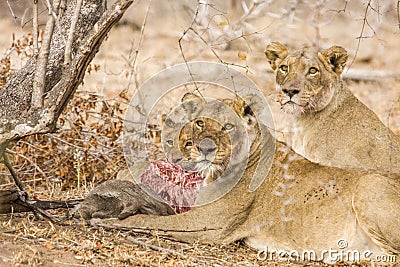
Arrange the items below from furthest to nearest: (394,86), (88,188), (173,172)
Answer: (394,86)
(88,188)
(173,172)

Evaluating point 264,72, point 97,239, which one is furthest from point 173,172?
point 264,72

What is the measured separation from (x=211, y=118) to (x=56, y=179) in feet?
7.97

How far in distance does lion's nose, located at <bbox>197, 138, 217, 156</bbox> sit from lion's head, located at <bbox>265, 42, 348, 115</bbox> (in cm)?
137

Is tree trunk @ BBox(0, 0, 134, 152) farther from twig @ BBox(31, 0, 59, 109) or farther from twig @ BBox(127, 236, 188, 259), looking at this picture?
twig @ BBox(127, 236, 188, 259)

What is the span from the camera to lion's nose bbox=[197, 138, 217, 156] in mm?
4941

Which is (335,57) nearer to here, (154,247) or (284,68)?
(284,68)

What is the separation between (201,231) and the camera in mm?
5086

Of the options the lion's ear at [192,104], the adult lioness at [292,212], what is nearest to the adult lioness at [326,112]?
the adult lioness at [292,212]

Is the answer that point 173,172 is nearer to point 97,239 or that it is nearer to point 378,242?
point 97,239

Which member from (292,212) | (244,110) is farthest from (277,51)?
(292,212)

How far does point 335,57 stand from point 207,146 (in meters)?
1.90

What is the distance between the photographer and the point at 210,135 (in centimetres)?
501

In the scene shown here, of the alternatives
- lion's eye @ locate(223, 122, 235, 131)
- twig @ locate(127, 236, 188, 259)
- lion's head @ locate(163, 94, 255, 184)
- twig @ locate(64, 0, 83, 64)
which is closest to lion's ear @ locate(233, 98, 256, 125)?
lion's head @ locate(163, 94, 255, 184)

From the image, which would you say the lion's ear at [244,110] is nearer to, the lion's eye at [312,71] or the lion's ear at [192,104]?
the lion's ear at [192,104]
